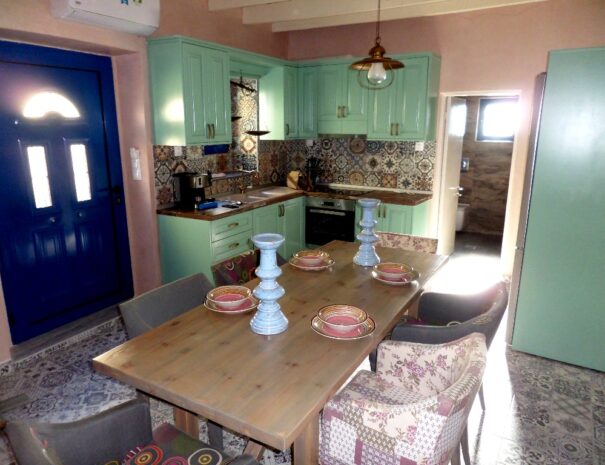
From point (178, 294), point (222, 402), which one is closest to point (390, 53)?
point (178, 294)

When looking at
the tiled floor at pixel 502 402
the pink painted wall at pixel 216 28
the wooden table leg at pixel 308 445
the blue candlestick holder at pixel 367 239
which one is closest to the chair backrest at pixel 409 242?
the blue candlestick holder at pixel 367 239

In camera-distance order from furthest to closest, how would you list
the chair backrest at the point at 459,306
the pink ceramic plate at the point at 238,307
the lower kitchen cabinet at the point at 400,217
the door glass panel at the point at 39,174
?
the lower kitchen cabinet at the point at 400,217
the door glass panel at the point at 39,174
the chair backrest at the point at 459,306
the pink ceramic plate at the point at 238,307

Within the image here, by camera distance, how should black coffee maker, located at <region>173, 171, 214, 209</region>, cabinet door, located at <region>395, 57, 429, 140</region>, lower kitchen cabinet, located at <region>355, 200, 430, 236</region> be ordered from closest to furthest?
black coffee maker, located at <region>173, 171, 214, 209</region> < cabinet door, located at <region>395, 57, 429, 140</region> < lower kitchen cabinet, located at <region>355, 200, 430, 236</region>

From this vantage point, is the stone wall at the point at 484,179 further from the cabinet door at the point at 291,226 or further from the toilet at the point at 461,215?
the cabinet door at the point at 291,226

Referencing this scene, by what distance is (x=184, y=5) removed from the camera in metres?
3.93

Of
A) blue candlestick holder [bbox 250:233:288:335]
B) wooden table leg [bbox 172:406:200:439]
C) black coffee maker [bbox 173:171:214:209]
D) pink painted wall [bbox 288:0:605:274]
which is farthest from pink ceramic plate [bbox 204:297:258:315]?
pink painted wall [bbox 288:0:605:274]

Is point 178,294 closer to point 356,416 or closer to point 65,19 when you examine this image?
point 356,416

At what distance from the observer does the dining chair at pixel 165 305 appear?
2078mm

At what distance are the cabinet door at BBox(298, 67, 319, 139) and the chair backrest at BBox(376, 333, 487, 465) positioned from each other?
354cm

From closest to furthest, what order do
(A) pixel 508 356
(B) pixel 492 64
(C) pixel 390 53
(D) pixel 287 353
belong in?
(D) pixel 287 353, (A) pixel 508 356, (B) pixel 492 64, (C) pixel 390 53

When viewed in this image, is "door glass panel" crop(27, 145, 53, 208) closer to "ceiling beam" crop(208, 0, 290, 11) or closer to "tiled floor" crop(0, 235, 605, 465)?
"tiled floor" crop(0, 235, 605, 465)

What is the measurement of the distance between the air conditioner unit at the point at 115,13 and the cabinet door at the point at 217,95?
55 centimetres

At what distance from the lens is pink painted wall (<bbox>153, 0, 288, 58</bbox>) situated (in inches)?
151

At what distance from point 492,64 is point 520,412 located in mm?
3367
